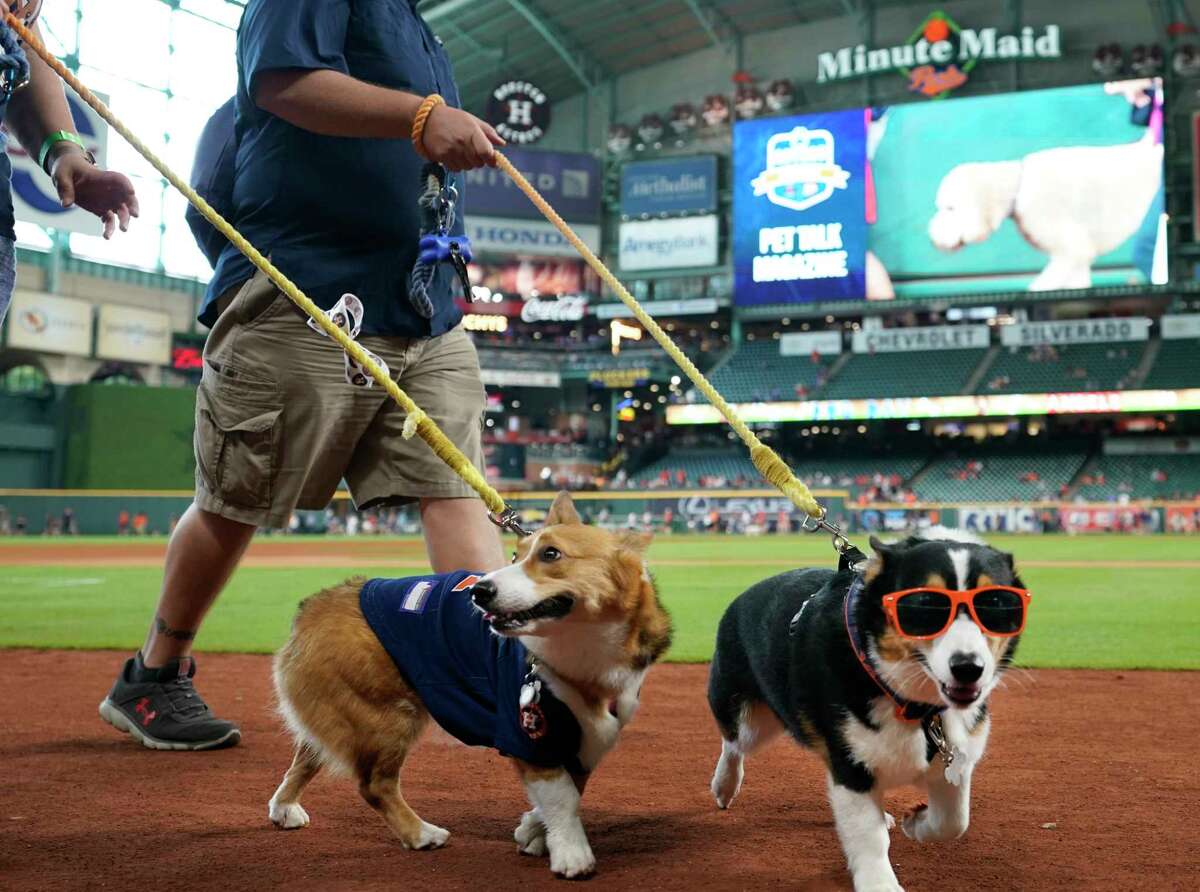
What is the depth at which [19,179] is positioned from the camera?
7.53m

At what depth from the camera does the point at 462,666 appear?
2.71m

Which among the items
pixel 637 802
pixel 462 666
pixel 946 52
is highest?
pixel 946 52

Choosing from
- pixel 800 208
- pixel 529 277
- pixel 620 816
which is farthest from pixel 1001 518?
pixel 620 816

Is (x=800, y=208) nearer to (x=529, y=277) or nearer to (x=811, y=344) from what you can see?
(x=811, y=344)

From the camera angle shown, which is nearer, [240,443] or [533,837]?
[533,837]

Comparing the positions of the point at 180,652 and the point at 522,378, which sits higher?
the point at 522,378

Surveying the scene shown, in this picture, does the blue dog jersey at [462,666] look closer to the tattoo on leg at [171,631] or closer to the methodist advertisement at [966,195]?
the tattoo on leg at [171,631]

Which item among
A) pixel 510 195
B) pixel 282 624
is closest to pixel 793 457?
pixel 510 195

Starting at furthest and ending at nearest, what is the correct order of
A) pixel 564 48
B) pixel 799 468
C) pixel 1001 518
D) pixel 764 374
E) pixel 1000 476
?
pixel 564 48, pixel 764 374, pixel 799 468, pixel 1000 476, pixel 1001 518

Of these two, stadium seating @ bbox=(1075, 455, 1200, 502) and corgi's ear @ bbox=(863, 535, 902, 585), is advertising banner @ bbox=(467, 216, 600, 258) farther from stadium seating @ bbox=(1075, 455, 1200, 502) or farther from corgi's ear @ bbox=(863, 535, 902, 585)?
corgi's ear @ bbox=(863, 535, 902, 585)

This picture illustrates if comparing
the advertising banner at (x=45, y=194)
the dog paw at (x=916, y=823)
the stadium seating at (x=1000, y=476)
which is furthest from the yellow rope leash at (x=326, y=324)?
the stadium seating at (x=1000, y=476)

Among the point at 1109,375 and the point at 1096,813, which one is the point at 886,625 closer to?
the point at 1096,813

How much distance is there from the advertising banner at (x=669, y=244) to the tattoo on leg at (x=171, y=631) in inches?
1775

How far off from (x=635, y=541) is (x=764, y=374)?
149 feet
